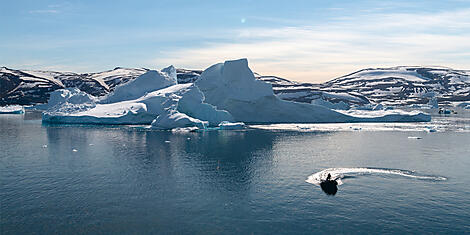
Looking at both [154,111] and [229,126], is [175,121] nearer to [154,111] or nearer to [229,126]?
[154,111]

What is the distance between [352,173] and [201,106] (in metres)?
34.3

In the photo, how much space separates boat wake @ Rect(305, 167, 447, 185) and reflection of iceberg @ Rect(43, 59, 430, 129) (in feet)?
98.4

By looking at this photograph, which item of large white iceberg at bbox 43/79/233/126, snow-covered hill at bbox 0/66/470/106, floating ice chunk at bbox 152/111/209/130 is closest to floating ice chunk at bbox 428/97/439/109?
snow-covered hill at bbox 0/66/470/106

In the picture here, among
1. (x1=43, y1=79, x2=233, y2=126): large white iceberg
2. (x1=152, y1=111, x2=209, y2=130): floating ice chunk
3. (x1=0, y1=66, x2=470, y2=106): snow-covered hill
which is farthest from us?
(x1=0, y1=66, x2=470, y2=106): snow-covered hill

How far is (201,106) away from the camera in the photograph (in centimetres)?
5850

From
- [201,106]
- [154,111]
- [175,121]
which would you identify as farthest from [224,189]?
[154,111]

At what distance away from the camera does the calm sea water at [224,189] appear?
17.8m

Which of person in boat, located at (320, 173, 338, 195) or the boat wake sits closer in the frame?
person in boat, located at (320, 173, 338, 195)

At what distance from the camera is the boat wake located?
25688mm

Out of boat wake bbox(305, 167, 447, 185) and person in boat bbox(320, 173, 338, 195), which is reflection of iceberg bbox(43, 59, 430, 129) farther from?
person in boat bbox(320, 173, 338, 195)

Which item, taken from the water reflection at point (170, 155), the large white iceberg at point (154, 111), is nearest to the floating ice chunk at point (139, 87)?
the large white iceberg at point (154, 111)

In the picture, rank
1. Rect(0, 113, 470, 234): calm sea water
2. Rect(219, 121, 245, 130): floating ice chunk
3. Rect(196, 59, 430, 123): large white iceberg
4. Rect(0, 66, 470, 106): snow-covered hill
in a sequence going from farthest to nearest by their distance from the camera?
Rect(0, 66, 470, 106): snow-covered hill → Rect(196, 59, 430, 123): large white iceberg → Rect(219, 121, 245, 130): floating ice chunk → Rect(0, 113, 470, 234): calm sea water

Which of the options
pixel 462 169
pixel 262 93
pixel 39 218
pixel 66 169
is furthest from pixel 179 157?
pixel 262 93

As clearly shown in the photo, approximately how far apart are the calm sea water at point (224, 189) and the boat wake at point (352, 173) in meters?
0.63
